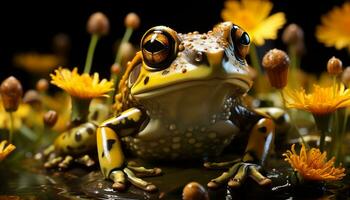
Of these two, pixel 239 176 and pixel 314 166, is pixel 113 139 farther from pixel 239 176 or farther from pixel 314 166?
pixel 314 166

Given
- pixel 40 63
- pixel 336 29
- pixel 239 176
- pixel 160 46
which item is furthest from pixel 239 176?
pixel 40 63

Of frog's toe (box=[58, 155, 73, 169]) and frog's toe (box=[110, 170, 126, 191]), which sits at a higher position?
frog's toe (box=[58, 155, 73, 169])

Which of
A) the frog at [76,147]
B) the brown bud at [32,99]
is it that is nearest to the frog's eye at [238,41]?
the frog at [76,147]

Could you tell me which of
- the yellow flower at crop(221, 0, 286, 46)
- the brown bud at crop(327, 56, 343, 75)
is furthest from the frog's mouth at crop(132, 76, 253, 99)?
the yellow flower at crop(221, 0, 286, 46)

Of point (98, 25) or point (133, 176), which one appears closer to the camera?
point (133, 176)

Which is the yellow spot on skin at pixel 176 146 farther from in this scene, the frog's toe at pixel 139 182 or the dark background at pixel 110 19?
the dark background at pixel 110 19

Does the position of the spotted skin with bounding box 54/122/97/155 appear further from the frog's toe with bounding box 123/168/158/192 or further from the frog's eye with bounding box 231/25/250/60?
the frog's eye with bounding box 231/25/250/60

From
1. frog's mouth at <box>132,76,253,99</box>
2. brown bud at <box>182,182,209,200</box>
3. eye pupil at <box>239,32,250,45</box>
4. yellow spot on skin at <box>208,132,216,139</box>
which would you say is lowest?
brown bud at <box>182,182,209,200</box>

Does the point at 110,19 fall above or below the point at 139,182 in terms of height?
above
